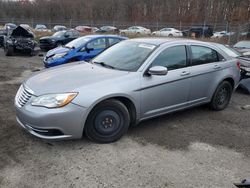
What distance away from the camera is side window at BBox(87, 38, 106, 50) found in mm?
10622

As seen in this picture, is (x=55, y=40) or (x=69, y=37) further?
(x=69, y=37)

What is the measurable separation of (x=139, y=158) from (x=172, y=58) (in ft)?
6.39

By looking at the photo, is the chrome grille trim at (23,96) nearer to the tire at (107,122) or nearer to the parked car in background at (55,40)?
the tire at (107,122)

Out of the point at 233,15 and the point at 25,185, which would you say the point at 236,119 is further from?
the point at 233,15

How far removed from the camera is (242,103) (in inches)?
277

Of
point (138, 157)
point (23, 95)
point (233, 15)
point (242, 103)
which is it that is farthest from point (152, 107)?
point (233, 15)

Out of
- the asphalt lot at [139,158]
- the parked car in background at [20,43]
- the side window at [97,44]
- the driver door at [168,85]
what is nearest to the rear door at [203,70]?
the driver door at [168,85]

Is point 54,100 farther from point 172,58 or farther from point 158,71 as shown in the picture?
point 172,58

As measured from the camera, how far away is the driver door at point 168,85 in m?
4.55

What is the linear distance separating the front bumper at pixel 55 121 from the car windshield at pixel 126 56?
1228 mm

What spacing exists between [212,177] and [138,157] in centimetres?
101

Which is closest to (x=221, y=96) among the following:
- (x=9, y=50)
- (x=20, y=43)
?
(x=20, y=43)

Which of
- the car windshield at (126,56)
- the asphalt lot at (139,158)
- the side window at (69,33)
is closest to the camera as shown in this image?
the asphalt lot at (139,158)

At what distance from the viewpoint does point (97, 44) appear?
10836 mm
